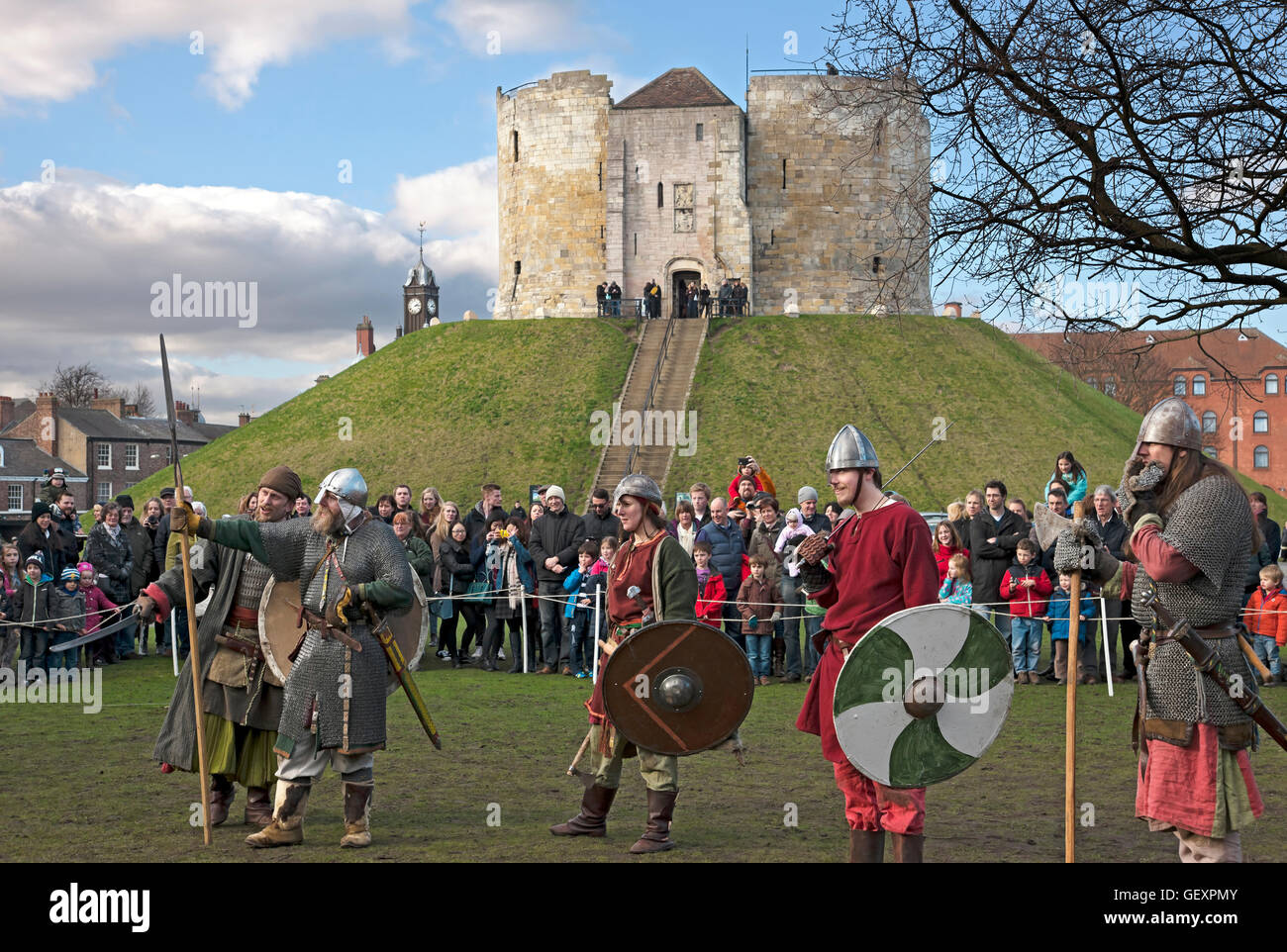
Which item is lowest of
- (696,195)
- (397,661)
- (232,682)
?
(232,682)

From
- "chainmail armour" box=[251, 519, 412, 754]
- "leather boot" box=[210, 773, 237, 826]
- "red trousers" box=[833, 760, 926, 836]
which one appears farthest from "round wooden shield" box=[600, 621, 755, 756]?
"leather boot" box=[210, 773, 237, 826]

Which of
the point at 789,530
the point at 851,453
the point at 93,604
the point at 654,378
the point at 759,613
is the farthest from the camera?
the point at 654,378

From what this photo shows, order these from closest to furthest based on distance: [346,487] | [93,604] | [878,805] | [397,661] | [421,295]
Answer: [878,805]
[346,487]
[397,661]
[93,604]
[421,295]

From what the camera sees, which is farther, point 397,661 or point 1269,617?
point 1269,617

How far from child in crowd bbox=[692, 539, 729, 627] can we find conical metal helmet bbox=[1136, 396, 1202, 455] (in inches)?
335

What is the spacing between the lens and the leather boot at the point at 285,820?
6957 mm

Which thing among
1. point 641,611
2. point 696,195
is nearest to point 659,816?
point 641,611

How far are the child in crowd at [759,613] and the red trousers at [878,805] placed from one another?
783 centimetres

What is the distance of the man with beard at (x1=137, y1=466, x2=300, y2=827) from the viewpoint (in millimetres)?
7480

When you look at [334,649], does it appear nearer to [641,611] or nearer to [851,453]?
[641,611]

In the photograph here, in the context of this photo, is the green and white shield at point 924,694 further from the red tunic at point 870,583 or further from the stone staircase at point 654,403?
the stone staircase at point 654,403

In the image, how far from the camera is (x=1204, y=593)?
17.5ft

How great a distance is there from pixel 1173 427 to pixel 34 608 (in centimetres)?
1191
